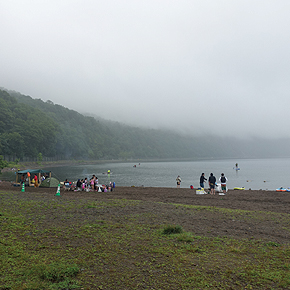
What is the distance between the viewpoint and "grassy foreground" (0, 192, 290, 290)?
5.36 m

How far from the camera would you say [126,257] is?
6641 mm

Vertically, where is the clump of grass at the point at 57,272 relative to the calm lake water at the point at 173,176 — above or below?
above

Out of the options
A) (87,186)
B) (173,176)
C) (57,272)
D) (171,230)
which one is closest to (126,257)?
(57,272)

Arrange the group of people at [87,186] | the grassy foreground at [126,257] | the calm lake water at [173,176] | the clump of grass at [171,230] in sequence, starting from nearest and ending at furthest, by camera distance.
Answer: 1. the grassy foreground at [126,257]
2. the clump of grass at [171,230]
3. the group of people at [87,186]
4. the calm lake water at [173,176]

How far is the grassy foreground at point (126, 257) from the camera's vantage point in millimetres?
5359

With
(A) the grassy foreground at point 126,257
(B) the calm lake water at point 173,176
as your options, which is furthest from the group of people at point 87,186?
(B) the calm lake water at point 173,176

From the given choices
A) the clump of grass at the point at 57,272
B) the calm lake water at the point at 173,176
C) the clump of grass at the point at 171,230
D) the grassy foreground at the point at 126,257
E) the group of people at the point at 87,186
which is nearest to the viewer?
the grassy foreground at the point at 126,257

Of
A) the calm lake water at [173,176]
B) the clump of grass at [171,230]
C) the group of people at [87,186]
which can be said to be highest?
the clump of grass at [171,230]

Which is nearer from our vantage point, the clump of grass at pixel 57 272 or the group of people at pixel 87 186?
the clump of grass at pixel 57 272

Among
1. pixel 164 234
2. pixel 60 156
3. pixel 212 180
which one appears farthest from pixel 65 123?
pixel 164 234

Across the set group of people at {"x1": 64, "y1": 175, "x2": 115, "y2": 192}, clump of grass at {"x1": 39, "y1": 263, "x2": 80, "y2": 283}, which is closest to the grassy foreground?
clump of grass at {"x1": 39, "y1": 263, "x2": 80, "y2": 283}

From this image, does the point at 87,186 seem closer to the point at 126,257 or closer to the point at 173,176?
the point at 126,257

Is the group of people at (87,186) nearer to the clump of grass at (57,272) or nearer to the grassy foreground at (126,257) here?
the grassy foreground at (126,257)

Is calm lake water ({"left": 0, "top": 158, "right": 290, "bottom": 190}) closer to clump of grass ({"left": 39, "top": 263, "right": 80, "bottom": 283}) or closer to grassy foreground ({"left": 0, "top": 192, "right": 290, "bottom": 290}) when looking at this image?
grassy foreground ({"left": 0, "top": 192, "right": 290, "bottom": 290})
